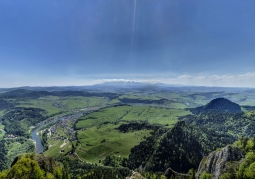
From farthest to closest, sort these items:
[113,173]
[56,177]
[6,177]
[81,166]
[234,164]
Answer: [81,166] < [113,173] < [56,177] < [234,164] < [6,177]

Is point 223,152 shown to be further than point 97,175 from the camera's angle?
No

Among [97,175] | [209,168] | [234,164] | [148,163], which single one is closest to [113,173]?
[97,175]

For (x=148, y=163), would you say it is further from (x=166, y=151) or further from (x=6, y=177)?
(x=6, y=177)

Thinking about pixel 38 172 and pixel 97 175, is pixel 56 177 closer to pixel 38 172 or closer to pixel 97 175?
pixel 38 172

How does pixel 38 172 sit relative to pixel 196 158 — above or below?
above

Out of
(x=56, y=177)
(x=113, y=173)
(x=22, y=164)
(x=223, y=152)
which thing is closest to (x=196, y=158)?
(x=113, y=173)

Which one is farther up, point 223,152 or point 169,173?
point 223,152

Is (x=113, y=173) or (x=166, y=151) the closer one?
(x=113, y=173)

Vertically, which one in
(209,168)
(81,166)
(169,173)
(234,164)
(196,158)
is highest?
(234,164)

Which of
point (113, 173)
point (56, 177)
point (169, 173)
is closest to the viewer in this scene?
point (56, 177)
